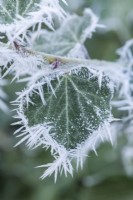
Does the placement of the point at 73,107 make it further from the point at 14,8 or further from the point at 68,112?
the point at 14,8

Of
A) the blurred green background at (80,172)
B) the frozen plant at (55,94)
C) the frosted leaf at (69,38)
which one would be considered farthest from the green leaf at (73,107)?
the blurred green background at (80,172)

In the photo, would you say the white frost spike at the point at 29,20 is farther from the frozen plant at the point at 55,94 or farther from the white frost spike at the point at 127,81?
the white frost spike at the point at 127,81

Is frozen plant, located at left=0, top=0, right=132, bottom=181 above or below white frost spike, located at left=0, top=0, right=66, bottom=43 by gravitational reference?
below

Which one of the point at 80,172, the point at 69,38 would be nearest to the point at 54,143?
the point at 69,38

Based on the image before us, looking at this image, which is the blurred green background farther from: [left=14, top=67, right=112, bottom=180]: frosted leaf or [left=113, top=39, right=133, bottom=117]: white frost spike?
[left=14, top=67, right=112, bottom=180]: frosted leaf

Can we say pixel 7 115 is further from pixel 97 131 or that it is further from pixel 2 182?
pixel 97 131

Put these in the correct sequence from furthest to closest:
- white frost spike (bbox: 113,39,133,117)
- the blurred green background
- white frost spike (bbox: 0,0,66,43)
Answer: the blurred green background, white frost spike (bbox: 113,39,133,117), white frost spike (bbox: 0,0,66,43)

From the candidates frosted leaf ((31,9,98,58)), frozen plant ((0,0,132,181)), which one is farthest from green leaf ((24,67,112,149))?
frosted leaf ((31,9,98,58))
